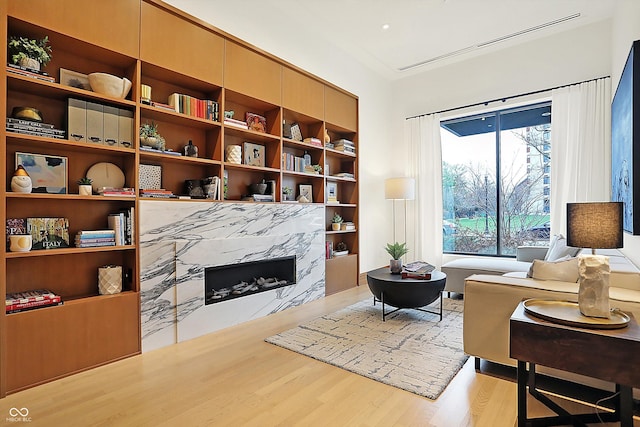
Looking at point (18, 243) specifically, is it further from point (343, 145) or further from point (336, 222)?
point (343, 145)

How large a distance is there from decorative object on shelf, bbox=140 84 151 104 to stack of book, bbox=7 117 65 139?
0.64 m

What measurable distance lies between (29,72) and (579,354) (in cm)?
346

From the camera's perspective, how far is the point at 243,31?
3613 mm

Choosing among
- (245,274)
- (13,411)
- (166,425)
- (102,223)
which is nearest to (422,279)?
(245,274)

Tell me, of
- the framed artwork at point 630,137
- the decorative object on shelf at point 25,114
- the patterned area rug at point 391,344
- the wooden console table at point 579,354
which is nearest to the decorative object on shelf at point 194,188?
the decorative object on shelf at point 25,114

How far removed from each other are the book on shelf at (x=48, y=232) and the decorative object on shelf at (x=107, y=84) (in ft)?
3.24

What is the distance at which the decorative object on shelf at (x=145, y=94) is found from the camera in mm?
2814

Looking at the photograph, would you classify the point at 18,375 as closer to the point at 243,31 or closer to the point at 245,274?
the point at 245,274

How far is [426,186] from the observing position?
5645 mm

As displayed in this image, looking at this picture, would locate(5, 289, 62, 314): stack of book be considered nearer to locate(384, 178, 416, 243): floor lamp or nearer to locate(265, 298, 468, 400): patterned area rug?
locate(265, 298, 468, 400): patterned area rug

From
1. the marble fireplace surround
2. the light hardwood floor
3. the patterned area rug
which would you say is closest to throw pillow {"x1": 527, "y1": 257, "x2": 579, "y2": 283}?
the light hardwood floor

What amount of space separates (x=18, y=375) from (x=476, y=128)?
19.6 ft

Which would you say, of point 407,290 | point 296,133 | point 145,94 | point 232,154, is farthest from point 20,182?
point 407,290
